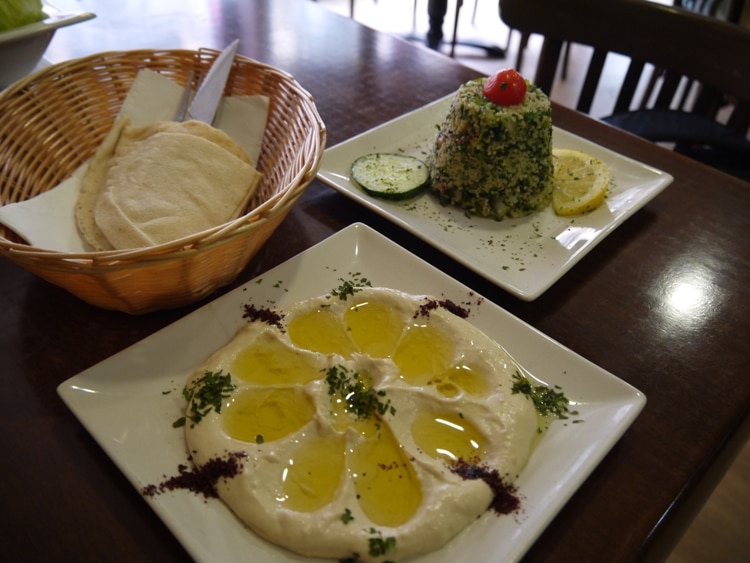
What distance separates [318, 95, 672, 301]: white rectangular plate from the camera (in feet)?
3.91

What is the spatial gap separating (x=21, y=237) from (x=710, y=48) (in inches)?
79.8

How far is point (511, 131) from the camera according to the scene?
133 centimetres

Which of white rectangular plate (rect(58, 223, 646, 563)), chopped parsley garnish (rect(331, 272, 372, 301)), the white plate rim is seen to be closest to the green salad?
the white plate rim

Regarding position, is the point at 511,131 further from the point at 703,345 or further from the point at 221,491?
the point at 221,491

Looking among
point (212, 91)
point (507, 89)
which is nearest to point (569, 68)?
point (507, 89)

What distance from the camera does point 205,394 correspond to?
875 millimetres

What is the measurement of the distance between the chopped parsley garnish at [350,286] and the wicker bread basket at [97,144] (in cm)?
17

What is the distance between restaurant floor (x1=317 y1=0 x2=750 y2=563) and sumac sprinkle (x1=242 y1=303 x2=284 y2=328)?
1.58m

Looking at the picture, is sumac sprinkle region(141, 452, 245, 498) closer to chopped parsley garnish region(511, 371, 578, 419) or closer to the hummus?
the hummus

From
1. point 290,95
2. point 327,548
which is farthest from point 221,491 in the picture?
point 290,95

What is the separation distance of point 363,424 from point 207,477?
24 centimetres

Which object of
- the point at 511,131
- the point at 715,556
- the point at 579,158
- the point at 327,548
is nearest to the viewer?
the point at 327,548

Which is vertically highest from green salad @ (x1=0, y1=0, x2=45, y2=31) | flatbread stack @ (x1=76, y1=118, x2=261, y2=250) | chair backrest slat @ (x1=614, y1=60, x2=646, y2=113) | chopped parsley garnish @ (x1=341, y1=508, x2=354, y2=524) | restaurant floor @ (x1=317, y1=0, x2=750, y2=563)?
green salad @ (x1=0, y1=0, x2=45, y2=31)

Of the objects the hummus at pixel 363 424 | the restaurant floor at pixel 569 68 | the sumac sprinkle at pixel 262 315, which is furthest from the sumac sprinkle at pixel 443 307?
the restaurant floor at pixel 569 68
